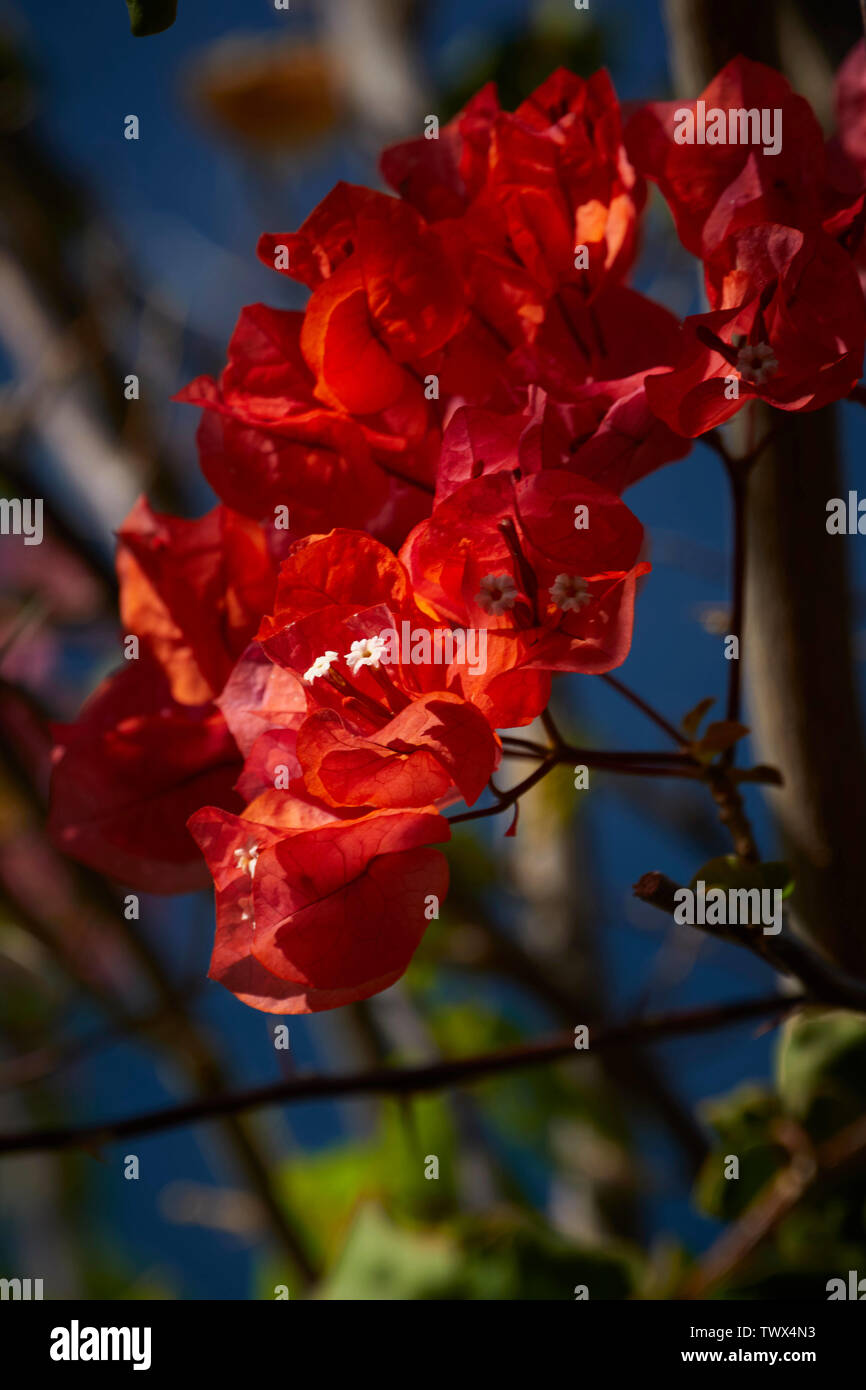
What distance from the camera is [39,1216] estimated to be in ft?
4.19

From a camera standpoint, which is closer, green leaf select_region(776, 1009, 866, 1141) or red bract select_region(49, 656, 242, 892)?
red bract select_region(49, 656, 242, 892)

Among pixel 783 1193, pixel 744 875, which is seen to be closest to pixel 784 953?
pixel 744 875

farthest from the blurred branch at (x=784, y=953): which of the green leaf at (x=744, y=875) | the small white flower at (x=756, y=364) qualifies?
the small white flower at (x=756, y=364)

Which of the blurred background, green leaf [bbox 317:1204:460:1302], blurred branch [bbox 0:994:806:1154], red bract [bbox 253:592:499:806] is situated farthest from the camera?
the blurred background

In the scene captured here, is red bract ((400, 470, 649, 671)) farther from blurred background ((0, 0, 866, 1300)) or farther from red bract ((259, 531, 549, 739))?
blurred background ((0, 0, 866, 1300))

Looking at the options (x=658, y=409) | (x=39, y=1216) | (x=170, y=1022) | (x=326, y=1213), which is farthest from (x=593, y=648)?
(x=39, y=1216)

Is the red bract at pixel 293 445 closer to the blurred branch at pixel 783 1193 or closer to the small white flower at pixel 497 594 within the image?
the small white flower at pixel 497 594

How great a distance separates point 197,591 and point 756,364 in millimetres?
171

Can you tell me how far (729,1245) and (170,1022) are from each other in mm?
339

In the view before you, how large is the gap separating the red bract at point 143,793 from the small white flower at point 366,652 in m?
0.09

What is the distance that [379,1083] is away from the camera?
381mm

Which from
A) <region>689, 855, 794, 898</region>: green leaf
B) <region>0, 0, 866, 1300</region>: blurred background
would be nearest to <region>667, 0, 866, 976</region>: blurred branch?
<region>0, 0, 866, 1300</region>: blurred background

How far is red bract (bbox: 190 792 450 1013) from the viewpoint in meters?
0.25

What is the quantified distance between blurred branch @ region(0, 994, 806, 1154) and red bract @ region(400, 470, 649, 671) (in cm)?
15
